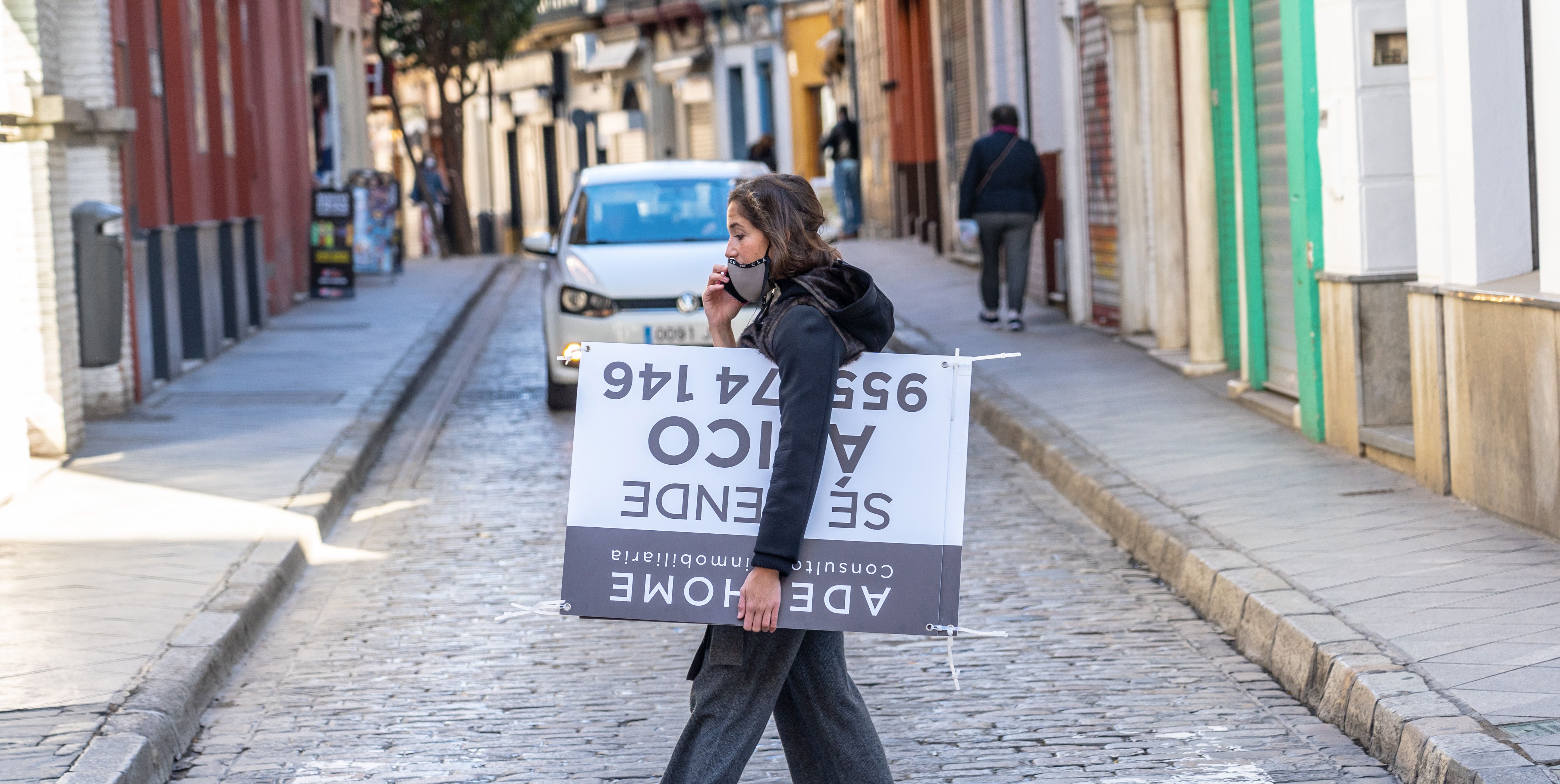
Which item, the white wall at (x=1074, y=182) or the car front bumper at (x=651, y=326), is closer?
the car front bumper at (x=651, y=326)

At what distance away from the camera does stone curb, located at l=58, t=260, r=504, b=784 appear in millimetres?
5273

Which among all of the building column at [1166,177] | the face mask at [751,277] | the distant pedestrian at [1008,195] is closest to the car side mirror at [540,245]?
the distant pedestrian at [1008,195]

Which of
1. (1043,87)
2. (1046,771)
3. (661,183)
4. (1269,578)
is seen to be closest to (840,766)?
(1046,771)

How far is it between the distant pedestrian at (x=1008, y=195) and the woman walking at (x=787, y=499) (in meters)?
11.9

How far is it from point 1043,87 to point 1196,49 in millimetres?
5954

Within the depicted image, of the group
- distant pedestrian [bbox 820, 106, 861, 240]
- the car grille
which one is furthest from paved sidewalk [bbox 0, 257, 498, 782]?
distant pedestrian [bbox 820, 106, 861, 240]

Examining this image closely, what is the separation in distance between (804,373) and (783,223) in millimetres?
324

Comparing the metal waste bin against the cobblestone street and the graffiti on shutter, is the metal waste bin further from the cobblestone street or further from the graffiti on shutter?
the graffiti on shutter

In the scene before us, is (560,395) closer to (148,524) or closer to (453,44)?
(148,524)

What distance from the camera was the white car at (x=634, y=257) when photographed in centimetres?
1277

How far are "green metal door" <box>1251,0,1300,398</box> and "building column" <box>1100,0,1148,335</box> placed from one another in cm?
297

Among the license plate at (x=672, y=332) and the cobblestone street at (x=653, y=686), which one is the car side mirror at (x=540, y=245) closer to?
the license plate at (x=672, y=332)

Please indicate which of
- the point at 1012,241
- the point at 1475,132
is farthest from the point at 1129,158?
the point at 1475,132

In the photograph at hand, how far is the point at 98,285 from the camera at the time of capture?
34.5ft
